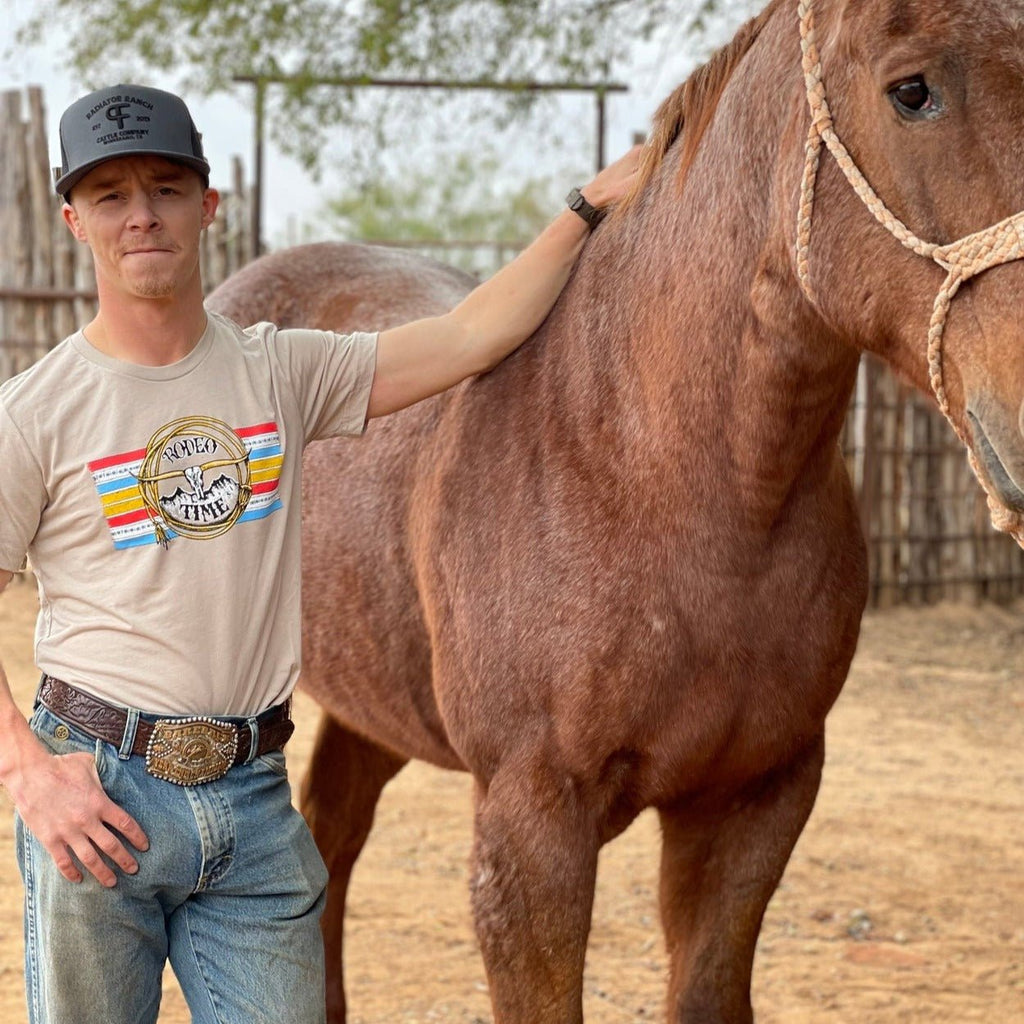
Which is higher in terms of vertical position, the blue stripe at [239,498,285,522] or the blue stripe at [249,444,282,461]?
the blue stripe at [249,444,282,461]

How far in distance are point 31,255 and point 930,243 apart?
848 centimetres

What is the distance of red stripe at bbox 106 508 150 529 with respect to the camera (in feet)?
6.43

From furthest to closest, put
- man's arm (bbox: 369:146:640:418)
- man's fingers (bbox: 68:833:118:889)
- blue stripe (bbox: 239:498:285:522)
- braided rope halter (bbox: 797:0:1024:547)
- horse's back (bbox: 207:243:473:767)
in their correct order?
horse's back (bbox: 207:243:473:767) → man's arm (bbox: 369:146:640:418) → blue stripe (bbox: 239:498:285:522) → man's fingers (bbox: 68:833:118:889) → braided rope halter (bbox: 797:0:1024:547)

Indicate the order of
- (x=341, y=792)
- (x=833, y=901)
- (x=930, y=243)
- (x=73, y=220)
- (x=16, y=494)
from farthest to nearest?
(x=833, y=901) < (x=341, y=792) < (x=73, y=220) < (x=16, y=494) < (x=930, y=243)

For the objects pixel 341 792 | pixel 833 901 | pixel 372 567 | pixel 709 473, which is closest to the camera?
pixel 709 473

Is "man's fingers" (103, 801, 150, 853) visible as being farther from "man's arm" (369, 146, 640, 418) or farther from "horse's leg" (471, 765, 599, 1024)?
"man's arm" (369, 146, 640, 418)

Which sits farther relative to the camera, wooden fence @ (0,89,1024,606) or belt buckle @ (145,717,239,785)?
wooden fence @ (0,89,1024,606)

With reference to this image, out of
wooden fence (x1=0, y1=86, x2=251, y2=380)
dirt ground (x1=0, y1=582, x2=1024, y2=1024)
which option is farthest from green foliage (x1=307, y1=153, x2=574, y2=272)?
dirt ground (x1=0, y1=582, x2=1024, y2=1024)

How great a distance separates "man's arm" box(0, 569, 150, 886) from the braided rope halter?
1.19 metres

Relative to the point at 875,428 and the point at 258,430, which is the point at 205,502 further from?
the point at 875,428

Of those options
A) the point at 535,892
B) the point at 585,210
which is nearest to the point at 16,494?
the point at 535,892

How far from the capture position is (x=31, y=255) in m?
9.22

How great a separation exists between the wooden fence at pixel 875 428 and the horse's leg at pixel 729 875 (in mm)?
6840

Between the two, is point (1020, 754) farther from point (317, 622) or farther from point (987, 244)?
point (987, 244)
